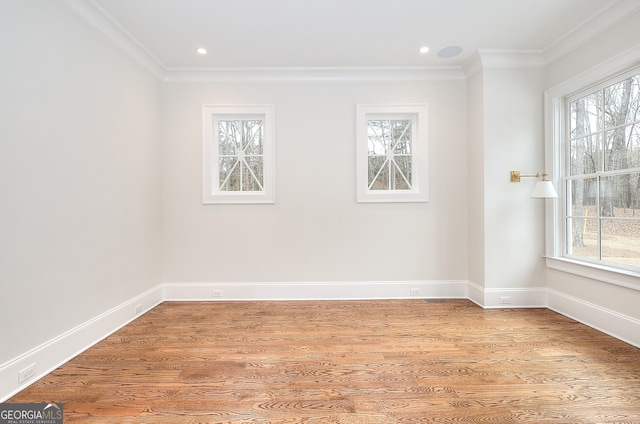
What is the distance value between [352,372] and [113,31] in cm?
351

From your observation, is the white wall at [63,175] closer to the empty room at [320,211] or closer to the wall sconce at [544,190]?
the empty room at [320,211]

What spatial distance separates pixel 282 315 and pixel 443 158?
264 centimetres

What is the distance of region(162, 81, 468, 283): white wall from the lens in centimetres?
356

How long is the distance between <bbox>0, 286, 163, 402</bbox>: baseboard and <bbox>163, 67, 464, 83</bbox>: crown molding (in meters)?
2.61

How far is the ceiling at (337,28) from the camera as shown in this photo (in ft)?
8.00

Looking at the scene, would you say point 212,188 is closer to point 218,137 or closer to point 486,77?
point 218,137

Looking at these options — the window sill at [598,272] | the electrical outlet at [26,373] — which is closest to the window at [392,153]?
the window sill at [598,272]

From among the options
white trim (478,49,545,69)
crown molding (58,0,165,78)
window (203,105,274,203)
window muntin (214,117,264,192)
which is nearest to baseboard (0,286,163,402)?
window (203,105,274,203)

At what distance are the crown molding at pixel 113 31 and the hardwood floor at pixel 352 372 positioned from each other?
2676mm

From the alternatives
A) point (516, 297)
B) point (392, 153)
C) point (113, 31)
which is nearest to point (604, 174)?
point (516, 297)

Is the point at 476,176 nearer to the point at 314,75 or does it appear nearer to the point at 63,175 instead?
the point at 314,75

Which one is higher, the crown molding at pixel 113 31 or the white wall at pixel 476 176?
the crown molding at pixel 113 31

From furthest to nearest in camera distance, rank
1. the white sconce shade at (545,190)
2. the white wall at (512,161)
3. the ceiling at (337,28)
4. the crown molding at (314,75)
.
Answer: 1. the crown molding at (314,75)
2. the white wall at (512,161)
3. the white sconce shade at (545,190)
4. the ceiling at (337,28)

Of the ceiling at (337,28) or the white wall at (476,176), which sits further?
the white wall at (476,176)
